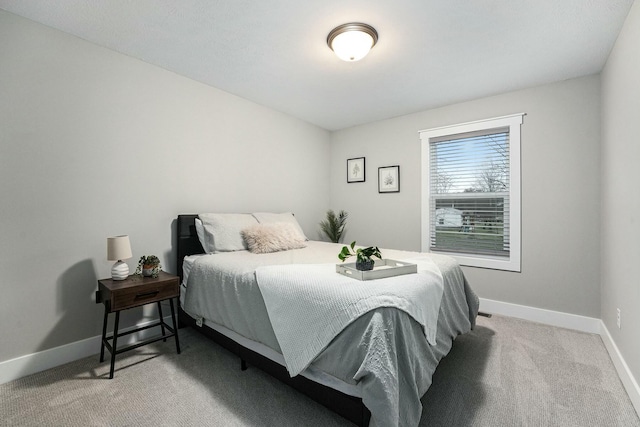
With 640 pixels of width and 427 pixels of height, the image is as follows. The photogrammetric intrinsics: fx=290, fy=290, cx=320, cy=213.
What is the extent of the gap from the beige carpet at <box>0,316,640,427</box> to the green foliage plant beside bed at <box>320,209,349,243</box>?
2391mm

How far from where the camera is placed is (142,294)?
84.7 inches

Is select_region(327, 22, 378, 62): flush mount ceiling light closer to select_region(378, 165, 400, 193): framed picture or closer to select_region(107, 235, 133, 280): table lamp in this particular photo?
select_region(378, 165, 400, 193): framed picture

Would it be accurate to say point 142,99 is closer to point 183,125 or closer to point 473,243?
point 183,125

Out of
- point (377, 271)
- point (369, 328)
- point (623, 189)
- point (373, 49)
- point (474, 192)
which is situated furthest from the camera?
point (474, 192)

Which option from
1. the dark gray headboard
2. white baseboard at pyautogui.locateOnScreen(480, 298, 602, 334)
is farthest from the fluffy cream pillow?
white baseboard at pyautogui.locateOnScreen(480, 298, 602, 334)

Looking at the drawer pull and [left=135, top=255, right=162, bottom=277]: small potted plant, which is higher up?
[left=135, top=255, right=162, bottom=277]: small potted plant

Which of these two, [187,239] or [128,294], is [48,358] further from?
[187,239]

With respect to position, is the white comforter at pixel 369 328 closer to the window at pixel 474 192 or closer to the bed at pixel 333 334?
the bed at pixel 333 334

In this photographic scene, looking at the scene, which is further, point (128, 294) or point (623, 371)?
point (128, 294)

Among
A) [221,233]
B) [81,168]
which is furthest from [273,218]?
[81,168]

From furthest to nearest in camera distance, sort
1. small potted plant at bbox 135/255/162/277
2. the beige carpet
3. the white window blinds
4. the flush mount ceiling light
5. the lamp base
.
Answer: the white window blinds, small potted plant at bbox 135/255/162/277, the lamp base, the flush mount ceiling light, the beige carpet

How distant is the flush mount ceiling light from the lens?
2.09m

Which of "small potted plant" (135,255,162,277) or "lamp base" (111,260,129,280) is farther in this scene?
"small potted plant" (135,255,162,277)

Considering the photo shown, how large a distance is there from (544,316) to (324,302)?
9.26 feet
